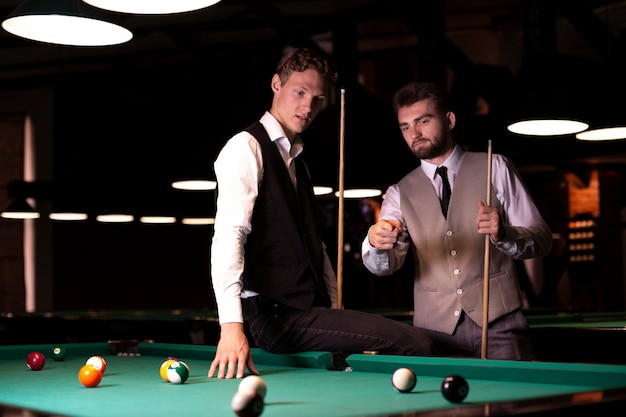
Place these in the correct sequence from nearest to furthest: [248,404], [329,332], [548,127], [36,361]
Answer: [248,404] → [36,361] → [329,332] → [548,127]

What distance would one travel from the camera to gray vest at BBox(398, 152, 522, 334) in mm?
3189

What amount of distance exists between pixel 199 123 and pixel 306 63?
21.7 ft

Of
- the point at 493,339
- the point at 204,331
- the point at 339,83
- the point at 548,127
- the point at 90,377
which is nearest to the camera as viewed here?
the point at 90,377

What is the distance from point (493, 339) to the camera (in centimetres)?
318

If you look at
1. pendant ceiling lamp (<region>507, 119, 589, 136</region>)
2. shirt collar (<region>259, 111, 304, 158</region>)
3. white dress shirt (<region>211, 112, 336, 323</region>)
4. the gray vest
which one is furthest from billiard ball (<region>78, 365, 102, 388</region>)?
pendant ceiling lamp (<region>507, 119, 589, 136</region>)

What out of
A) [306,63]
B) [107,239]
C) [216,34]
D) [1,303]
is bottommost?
[1,303]


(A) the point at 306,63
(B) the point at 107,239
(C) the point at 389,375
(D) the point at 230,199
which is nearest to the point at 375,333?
(C) the point at 389,375

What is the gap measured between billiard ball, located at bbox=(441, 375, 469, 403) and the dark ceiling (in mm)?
3461

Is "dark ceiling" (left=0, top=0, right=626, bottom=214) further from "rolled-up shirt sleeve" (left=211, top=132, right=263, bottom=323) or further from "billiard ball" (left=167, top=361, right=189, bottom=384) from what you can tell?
"billiard ball" (left=167, top=361, right=189, bottom=384)

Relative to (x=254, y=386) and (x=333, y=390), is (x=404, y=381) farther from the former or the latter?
(x=254, y=386)

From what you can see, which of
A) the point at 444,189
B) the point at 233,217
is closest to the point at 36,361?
the point at 233,217

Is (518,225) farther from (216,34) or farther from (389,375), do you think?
(216,34)

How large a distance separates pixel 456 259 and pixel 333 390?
1244mm

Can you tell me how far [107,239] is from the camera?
13.3m
